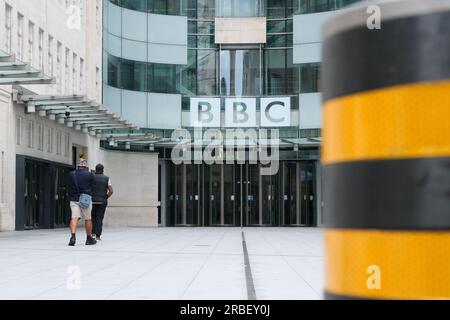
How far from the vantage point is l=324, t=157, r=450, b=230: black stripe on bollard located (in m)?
1.53

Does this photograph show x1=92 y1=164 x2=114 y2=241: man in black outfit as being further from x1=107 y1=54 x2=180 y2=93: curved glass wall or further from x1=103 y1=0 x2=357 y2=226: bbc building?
x1=107 y1=54 x2=180 y2=93: curved glass wall

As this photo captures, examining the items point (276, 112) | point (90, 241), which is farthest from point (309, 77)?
point (90, 241)

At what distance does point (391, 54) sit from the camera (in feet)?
5.23

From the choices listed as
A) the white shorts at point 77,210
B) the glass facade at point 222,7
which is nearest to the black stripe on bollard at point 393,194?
the white shorts at point 77,210

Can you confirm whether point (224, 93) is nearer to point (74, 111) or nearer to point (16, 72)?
point (74, 111)

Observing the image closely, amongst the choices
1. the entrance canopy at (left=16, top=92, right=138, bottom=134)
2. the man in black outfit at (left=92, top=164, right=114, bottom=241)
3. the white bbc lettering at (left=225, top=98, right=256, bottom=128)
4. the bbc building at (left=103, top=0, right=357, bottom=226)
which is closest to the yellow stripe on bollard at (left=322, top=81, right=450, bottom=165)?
the man in black outfit at (left=92, top=164, right=114, bottom=241)

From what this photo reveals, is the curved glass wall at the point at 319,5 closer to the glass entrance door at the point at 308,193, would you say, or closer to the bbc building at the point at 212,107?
the bbc building at the point at 212,107

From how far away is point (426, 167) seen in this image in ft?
5.03

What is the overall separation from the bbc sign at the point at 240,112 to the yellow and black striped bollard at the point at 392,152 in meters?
33.2

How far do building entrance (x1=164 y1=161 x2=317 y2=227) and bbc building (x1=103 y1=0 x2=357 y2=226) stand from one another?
0.05 metres

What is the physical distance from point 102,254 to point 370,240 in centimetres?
1163
